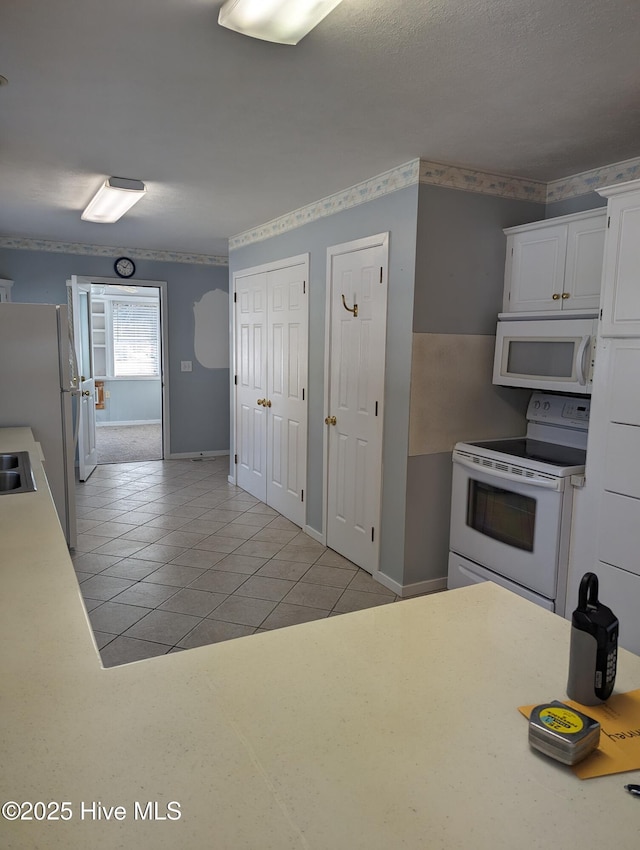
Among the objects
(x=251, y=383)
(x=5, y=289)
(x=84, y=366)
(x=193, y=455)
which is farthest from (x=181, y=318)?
(x=251, y=383)

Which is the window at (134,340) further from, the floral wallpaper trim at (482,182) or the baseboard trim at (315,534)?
the floral wallpaper trim at (482,182)

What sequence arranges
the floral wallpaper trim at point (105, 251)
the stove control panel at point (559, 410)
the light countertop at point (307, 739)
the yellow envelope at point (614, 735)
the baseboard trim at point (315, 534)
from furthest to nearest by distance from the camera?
the floral wallpaper trim at point (105, 251)
the baseboard trim at point (315, 534)
the stove control panel at point (559, 410)
the yellow envelope at point (614, 735)
the light countertop at point (307, 739)

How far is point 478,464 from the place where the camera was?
314cm

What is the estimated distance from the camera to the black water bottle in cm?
98

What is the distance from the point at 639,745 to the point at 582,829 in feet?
0.75

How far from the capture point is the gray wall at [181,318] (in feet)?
20.1

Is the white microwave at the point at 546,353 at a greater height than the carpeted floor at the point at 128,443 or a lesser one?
greater

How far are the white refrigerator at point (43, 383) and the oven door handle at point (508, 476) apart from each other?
248 centimetres

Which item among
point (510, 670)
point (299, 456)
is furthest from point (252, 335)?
point (510, 670)

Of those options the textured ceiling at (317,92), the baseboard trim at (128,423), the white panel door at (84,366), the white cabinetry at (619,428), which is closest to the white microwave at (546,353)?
the white cabinetry at (619,428)

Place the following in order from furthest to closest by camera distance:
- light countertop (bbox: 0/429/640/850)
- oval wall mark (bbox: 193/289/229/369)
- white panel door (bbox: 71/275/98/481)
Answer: oval wall mark (bbox: 193/289/229/369) → white panel door (bbox: 71/275/98/481) → light countertop (bbox: 0/429/640/850)

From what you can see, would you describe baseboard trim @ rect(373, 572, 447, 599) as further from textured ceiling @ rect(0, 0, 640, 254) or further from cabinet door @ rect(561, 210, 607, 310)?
textured ceiling @ rect(0, 0, 640, 254)

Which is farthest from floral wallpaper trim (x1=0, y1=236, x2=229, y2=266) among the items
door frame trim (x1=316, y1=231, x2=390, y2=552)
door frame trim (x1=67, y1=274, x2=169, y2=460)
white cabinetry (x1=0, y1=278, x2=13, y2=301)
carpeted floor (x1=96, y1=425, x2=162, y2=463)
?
door frame trim (x1=316, y1=231, x2=390, y2=552)

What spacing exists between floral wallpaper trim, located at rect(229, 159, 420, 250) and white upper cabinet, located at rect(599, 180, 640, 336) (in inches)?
41.0
